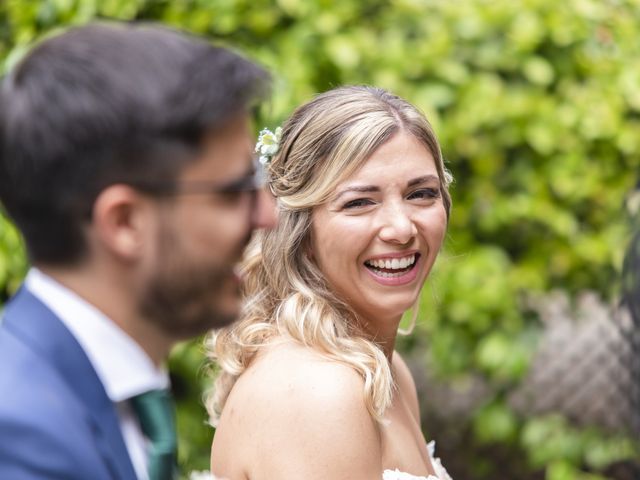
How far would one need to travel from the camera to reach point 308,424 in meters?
2.47

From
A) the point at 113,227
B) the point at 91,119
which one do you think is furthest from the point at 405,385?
the point at 91,119

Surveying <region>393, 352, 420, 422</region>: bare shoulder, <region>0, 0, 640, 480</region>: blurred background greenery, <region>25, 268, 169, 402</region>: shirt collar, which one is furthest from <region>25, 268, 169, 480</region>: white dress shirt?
<region>0, 0, 640, 480</region>: blurred background greenery

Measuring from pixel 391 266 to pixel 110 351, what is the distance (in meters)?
1.33

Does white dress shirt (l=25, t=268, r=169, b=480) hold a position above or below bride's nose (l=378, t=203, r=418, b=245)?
above

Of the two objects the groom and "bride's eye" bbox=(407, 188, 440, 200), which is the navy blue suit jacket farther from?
"bride's eye" bbox=(407, 188, 440, 200)

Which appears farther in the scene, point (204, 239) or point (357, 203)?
point (357, 203)

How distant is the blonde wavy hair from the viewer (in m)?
2.72

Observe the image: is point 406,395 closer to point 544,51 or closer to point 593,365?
point 544,51

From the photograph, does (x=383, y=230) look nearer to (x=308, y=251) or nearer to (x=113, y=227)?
(x=308, y=251)

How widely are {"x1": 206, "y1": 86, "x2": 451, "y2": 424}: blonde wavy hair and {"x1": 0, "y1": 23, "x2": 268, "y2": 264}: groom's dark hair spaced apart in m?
1.18

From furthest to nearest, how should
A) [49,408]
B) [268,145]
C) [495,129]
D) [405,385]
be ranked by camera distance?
[495,129] < [405,385] < [268,145] < [49,408]

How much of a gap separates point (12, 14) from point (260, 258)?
2370mm

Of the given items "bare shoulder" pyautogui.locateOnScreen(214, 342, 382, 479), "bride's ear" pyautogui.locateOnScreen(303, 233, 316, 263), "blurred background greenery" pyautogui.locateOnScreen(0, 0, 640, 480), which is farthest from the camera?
"blurred background greenery" pyautogui.locateOnScreen(0, 0, 640, 480)

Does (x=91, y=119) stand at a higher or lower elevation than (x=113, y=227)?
higher
